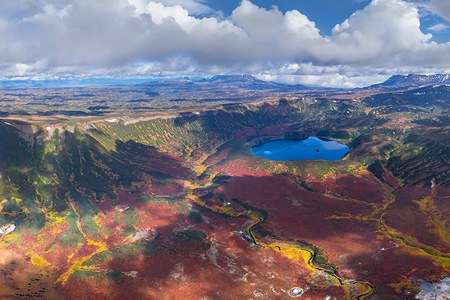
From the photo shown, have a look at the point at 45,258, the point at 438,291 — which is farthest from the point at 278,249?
the point at 45,258

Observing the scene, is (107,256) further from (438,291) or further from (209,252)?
(438,291)

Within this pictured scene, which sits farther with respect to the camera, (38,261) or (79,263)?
(79,263)

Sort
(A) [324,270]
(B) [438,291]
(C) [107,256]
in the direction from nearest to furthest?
(B) [438,291] → (A) [324,270] → (C) [107,256]

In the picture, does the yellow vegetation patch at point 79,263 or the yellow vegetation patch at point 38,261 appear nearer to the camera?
the yellow vegetation patch at point 79,263

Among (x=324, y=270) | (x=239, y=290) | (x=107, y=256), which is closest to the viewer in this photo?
(x=239, y=290)

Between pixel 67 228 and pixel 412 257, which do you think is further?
pixel 67 228

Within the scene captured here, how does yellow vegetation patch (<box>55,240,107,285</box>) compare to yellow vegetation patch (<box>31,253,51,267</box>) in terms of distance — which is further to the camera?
yellow vegetation patch (<box>31,253,51,267</box>)

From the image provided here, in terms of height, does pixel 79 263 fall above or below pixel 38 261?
below

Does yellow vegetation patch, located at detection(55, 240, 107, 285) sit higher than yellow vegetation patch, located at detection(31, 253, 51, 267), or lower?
lower

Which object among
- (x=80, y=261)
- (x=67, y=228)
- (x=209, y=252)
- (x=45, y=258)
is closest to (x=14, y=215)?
(x=67, y=228)

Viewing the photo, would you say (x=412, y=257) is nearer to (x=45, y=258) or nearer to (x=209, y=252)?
(x=209, y=252)

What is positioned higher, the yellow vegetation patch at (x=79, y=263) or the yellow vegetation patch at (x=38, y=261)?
the yellow vegetation patch at (x=38, y=261)
